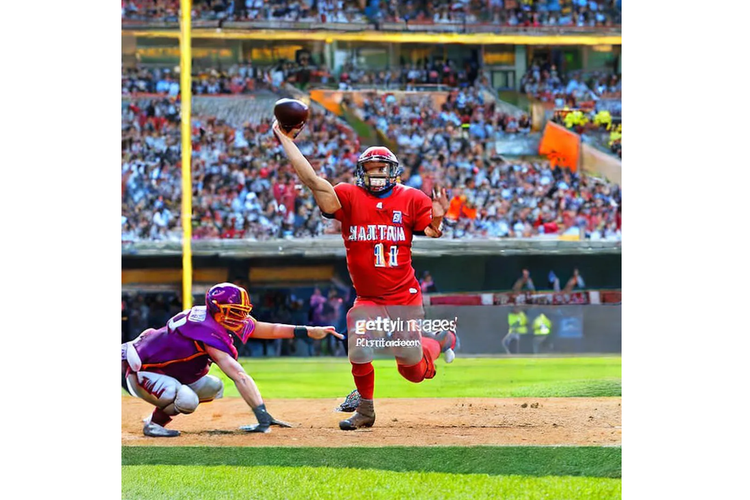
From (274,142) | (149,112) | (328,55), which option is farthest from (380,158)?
(149,112)

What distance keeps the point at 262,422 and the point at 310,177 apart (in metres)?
1.86

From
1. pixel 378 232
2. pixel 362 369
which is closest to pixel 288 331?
pixel 362 369

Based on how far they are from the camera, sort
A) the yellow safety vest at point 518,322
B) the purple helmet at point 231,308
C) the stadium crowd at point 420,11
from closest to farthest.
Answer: the purple helmet at point 231,308 < the yellow safety vest at point 518,322 < the stadium crowd at point 420,11

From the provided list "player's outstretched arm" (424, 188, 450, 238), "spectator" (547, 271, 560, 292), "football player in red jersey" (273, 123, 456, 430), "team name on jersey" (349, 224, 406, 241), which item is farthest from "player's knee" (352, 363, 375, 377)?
"spectator" (547, 271, 560, 292)

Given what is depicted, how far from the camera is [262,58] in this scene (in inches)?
340

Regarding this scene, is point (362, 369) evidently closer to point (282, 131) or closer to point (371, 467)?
point (371, 467)

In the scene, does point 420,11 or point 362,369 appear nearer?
point 362,369

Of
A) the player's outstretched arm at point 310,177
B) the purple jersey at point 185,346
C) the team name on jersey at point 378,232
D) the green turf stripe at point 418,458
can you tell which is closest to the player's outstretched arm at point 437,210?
the team name on jersey at point 378,232

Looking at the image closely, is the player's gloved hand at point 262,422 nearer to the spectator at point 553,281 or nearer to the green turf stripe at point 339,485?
the green turf stripe at point 339,485

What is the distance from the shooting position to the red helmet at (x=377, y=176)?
24.0 ft

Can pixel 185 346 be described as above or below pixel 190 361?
above

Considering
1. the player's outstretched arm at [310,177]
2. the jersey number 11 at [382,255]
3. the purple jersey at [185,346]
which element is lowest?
the purple jersey at [185,346]

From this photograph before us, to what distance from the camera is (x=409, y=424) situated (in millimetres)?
Result: 7309

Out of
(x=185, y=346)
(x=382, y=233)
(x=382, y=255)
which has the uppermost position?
(x=382, y=233)
